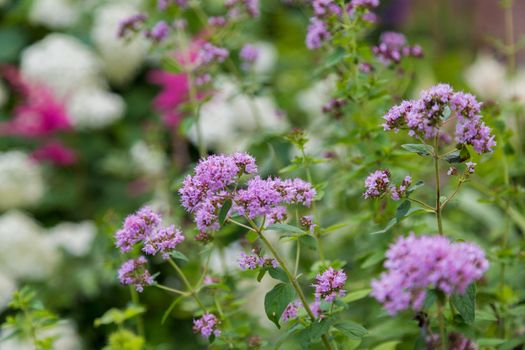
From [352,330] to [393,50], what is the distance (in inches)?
23.8

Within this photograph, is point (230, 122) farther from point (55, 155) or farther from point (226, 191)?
point (226, 191)

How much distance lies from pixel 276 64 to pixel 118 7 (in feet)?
2.34

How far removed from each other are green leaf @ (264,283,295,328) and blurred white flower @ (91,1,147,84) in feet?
7.15

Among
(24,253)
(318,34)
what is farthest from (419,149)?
(24,253)

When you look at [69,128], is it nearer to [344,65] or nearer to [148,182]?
[148,182]

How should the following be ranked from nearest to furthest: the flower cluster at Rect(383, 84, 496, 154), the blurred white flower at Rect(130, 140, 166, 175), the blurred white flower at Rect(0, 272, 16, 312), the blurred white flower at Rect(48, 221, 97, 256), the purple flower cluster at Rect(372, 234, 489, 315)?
1. the purple flower cluster at Rect(372, 234, 489, 315)
2. the flower cluster at Rect(383, 84, 496, 154)
3. the blurred white flower at Rect(0, 272, 16, 312)
4. the blurred white flower at Rect(130, 140, 166, 175)
5. the blurred white flower at Rect(48, 221, 97, 256)

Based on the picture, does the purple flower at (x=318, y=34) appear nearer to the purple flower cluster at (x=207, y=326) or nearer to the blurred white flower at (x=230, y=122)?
the purple flower cluster at (x=207, y=326)

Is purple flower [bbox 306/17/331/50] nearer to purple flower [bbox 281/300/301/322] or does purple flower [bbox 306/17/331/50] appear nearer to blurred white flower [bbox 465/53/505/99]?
purple flower [bbox 281/300/301/322]

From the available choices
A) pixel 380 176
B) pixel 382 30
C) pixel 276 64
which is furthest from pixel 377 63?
pixel 382 30

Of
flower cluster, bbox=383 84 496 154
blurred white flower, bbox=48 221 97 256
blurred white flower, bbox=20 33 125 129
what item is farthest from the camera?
blurred white flower, bbox=20 33 125 129

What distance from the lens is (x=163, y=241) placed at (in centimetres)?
92

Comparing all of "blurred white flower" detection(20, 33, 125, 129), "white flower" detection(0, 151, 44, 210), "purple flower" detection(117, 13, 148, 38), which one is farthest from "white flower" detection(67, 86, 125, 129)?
"purple flower" detection(117, 13, 148, 38)

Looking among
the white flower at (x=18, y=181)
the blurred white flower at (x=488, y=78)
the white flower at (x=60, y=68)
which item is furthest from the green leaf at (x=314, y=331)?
the blurred white flower at (x=488, y=78)

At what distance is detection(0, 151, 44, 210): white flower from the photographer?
2494mm
